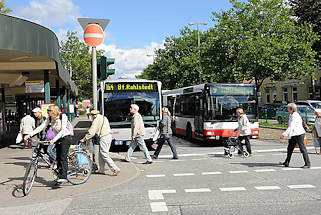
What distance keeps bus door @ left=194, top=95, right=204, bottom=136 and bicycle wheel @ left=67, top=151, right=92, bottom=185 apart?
7.97 m

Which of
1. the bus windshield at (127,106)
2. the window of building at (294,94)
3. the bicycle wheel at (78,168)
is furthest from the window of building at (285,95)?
the bicycle wheel at (78,168)

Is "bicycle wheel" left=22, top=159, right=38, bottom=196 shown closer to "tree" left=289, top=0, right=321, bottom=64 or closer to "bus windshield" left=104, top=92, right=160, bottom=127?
"bus windshield" left=104, top=92, right=160, bottom=127

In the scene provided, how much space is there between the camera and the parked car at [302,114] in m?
22.5

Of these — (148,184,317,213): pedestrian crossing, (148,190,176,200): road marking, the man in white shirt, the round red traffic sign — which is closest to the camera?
(148,190,176,200): road marking

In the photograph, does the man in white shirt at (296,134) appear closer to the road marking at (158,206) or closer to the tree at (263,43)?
the road marking at (158,206)

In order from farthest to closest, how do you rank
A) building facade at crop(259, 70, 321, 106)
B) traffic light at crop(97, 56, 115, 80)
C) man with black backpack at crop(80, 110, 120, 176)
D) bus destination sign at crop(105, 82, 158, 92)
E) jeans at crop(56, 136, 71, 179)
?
1. building facade at crop(259, 70, 321, 106)
2. bus destination sign at crop(105, 82, 158, 92)
3. traffic light at crop(97, 56, 115, 80)
4. man with black backpack at crop(80, 110, 120, 176)
5. jeans at crop(56, 136, 71, 179)

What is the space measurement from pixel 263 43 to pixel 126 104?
13646mm

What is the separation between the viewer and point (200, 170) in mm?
9438

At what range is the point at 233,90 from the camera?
1505 cm

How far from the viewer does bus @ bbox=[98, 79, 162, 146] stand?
1367 cm

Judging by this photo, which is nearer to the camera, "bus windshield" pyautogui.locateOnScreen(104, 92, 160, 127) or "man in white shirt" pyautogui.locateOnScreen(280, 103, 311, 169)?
"man in white shirt" pyautogui.locateOnScreen(280, 103, 311, 169)

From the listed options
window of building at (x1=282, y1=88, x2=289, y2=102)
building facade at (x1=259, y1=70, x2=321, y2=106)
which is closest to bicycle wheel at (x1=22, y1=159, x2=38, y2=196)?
building facade at (x1=259, y1=70, x2=321, y2=106)

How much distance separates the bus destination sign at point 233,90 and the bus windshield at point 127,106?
8.08ft

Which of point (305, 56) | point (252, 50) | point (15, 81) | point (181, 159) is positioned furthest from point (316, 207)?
point (305, 56)
